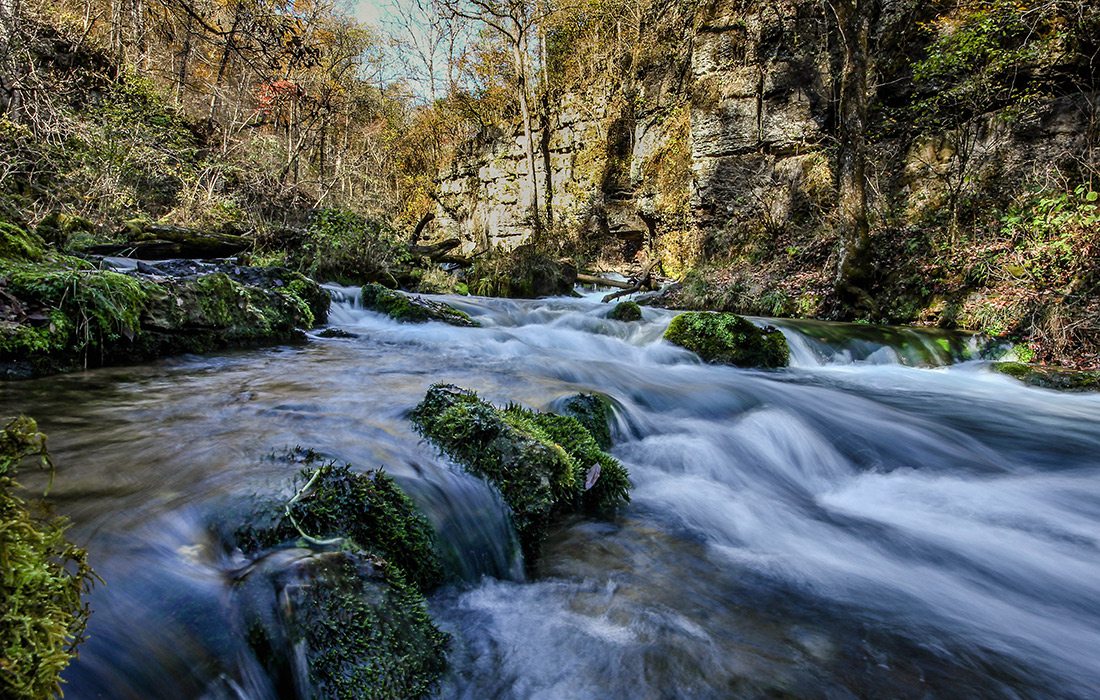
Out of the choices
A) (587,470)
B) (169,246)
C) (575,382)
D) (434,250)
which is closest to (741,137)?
(434,250)

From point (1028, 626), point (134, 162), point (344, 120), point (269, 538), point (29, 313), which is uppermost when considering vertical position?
point (344, 120)

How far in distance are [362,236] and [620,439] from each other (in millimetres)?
9958

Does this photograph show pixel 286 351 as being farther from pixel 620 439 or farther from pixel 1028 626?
pixel 1028 626

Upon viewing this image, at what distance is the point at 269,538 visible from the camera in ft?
6.10

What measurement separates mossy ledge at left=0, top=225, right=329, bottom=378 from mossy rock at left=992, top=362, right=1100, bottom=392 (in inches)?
366

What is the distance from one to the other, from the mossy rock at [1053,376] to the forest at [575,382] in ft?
0.19

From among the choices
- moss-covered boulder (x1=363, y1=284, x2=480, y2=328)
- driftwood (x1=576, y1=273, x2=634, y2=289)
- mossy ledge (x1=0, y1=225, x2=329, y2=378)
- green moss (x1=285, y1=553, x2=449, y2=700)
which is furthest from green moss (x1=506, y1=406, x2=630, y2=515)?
driftwood (x1=576, y1=273, x2=634, y2=289)

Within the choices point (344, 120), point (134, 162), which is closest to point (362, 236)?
point (134, 162)

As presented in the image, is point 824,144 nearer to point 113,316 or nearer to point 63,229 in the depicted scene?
point 113,316

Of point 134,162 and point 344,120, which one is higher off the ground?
point 344,120

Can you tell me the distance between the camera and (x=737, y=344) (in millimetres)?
7383

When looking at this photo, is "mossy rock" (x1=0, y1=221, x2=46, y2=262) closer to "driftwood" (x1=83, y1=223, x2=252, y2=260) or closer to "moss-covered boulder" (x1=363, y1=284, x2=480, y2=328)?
"driftwood" (x1=83, y1=223, x2=252, y2=260)

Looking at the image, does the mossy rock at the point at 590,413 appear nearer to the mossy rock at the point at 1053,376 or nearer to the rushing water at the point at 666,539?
the rushing water at the point at 666,539

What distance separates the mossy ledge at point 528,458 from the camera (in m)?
2.60
